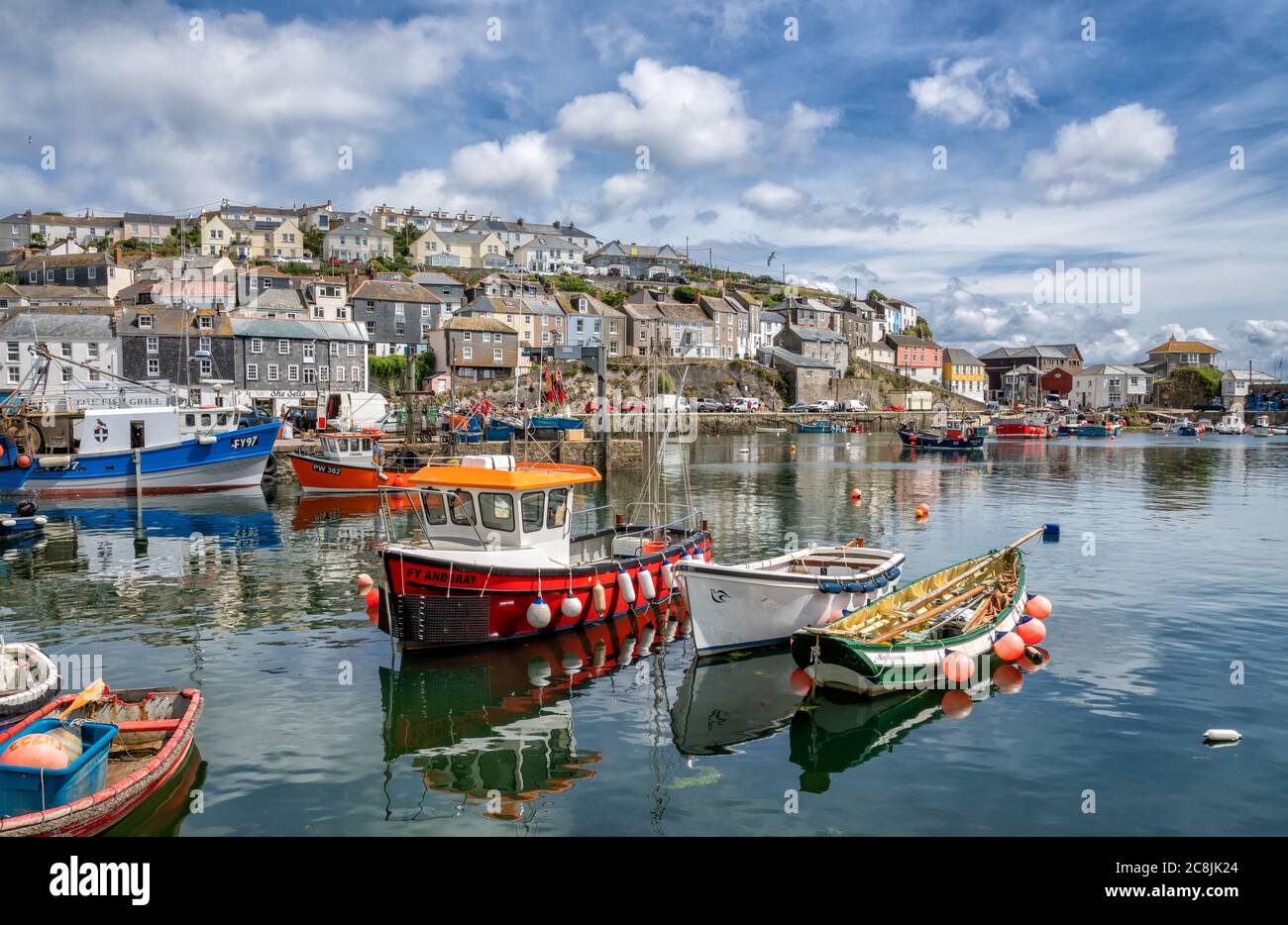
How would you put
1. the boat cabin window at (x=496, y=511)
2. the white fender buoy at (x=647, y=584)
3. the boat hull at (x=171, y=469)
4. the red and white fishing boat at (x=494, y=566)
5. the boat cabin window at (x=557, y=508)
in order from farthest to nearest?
the boat hull at (x=171, y=469) < the white fender buoy at (x=647, y=584) < the boat cabin window at (x=557, y=508) < the boat cabin window at (x=496, y=511) < the red and white fishing boat at (x=494, y=566)

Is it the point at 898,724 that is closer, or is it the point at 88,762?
the point at 88,762

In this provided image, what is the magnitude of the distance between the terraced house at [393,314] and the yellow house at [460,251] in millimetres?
30093

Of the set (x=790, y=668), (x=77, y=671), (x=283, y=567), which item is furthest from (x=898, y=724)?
(x=283, y=567)

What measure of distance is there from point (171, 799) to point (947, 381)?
14137cm

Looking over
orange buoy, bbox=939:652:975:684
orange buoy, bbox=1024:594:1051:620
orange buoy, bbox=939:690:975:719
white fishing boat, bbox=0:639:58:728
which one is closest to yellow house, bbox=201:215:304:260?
white fishing boat, bbox=0:639:58:728

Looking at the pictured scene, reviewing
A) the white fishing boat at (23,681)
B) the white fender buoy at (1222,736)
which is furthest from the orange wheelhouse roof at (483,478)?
the white fender buoy at (1222,736)

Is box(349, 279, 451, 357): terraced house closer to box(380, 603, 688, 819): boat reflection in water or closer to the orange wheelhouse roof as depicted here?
the orange wheelhouse roof

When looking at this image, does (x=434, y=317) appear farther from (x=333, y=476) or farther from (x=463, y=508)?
(x=463, y=508)

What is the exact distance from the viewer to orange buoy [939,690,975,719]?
13.9 metres

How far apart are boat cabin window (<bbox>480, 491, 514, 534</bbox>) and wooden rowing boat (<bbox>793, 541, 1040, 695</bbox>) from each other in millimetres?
5988

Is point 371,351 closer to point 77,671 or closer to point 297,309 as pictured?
point 297,309

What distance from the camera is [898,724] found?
1335cm

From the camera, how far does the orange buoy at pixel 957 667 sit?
48.5ft

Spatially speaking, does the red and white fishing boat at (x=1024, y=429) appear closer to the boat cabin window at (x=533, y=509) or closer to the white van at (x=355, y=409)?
the white van at (x=355, y=409)
